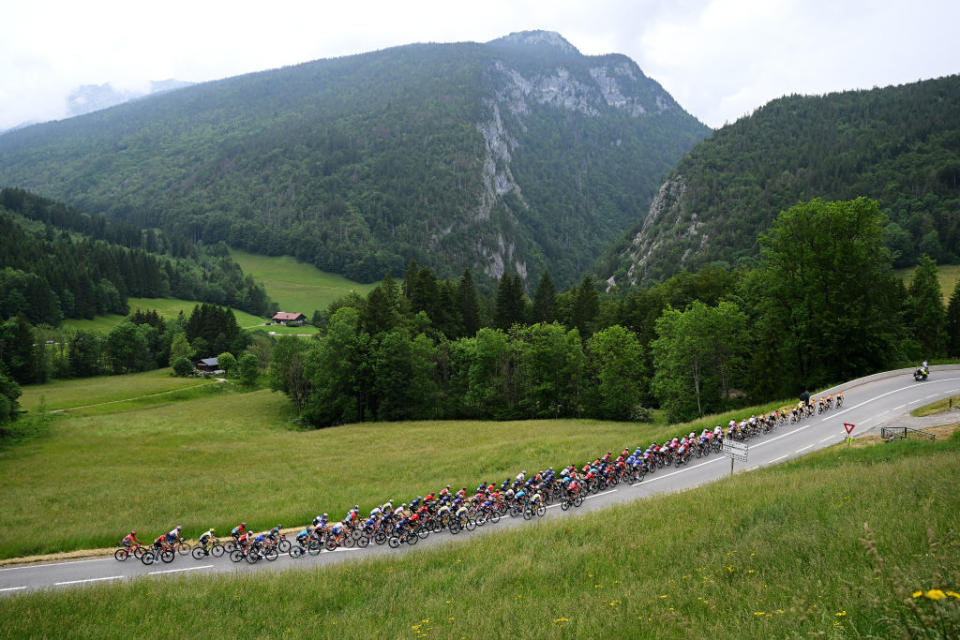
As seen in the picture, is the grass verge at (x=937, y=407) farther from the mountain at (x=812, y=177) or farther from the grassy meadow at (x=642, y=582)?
the mountain at (x=812, y=177)

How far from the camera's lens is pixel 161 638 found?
10242 mm

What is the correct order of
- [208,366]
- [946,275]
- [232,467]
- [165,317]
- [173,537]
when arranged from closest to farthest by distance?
[173,537]
[232,467]
[208,366]
[946,275]
[165,317]

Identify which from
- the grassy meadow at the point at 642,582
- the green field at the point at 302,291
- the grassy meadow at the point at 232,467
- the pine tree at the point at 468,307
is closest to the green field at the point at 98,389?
the grassy meadow at the point at 232,467

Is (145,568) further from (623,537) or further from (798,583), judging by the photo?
(798,583)

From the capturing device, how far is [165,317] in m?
126

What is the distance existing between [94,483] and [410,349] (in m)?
32.8

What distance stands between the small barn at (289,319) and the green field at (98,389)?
5167 cm

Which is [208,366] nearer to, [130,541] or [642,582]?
[130,541]

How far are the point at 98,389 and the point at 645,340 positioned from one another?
258ft

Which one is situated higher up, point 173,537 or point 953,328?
point 173,537

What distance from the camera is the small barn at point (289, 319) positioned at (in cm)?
14350

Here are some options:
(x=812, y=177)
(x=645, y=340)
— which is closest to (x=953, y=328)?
(x=645, y=340)

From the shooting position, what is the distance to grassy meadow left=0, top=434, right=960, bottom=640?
21.4ft

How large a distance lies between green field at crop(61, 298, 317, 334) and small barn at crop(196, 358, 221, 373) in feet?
102
